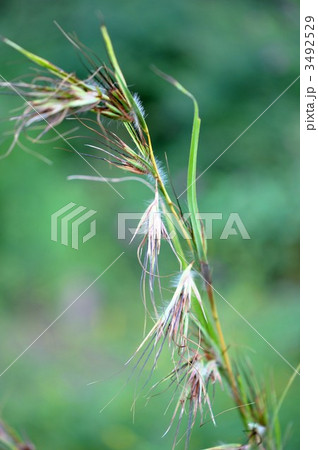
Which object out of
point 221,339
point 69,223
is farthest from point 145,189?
point 221,339

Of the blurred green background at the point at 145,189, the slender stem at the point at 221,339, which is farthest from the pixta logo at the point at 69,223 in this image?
the slender stem at the point at 221,339

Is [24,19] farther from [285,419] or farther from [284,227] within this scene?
[285,419]

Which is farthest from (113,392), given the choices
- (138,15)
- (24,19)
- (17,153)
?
(24,19)

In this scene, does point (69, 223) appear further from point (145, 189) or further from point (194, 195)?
point (194, 195)

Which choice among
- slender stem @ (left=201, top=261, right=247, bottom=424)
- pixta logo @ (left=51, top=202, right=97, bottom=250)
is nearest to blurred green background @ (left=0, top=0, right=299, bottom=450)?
pixta logo @ (left=51, top=202, right=97, bottom=250)

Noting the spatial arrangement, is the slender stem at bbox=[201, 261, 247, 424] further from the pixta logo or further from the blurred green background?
the pixta logo

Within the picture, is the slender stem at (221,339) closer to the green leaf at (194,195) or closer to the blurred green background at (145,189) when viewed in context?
the green leaf at (194,195)
